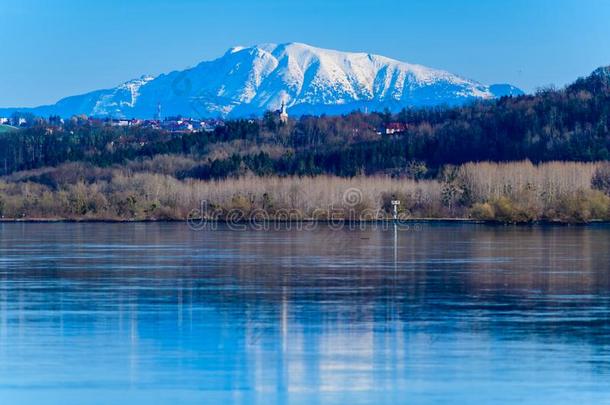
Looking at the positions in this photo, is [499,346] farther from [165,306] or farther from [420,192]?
[420,192]

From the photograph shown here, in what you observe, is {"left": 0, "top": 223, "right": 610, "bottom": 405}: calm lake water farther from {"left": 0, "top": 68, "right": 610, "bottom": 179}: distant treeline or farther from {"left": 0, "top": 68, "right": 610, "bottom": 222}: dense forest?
{"left": 0, "top": 68, "right": 610, "bottom": 179}: distant treeline

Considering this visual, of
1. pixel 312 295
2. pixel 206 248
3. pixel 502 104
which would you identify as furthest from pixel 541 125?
pixel 312 295

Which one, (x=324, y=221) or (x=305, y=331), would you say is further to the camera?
(x=324, y=221)

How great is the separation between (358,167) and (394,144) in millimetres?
11567

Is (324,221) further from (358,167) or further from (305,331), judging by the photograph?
(305,331)

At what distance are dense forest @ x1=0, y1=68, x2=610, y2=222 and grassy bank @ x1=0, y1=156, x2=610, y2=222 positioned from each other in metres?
0.17

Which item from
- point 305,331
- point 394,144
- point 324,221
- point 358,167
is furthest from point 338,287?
point 394,144

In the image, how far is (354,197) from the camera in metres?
124

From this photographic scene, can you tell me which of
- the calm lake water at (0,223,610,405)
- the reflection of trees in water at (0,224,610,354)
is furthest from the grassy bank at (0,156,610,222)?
the calm lake water at (0,223,610,405)

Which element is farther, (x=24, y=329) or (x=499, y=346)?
(x=24, y=329)

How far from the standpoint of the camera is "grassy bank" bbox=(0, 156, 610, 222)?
357 feet

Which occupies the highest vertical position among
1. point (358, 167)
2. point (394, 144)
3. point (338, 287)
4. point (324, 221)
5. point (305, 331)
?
point (394, 144)

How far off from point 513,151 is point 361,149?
2329 cm

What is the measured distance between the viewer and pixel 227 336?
24875 millimetres
